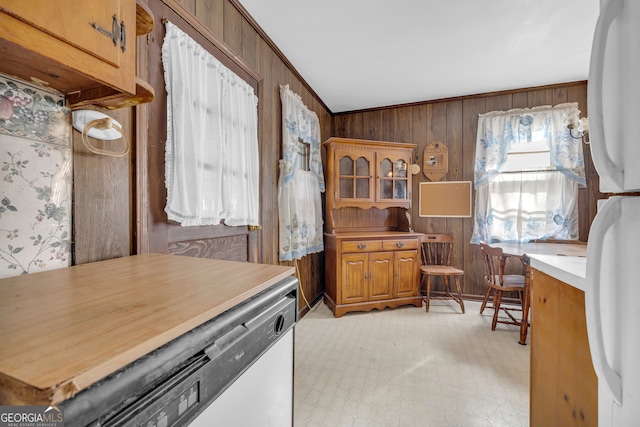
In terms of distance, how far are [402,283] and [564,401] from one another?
2.06 meters

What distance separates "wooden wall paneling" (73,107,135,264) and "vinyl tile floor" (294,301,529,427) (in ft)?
4.22

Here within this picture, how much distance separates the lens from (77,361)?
14.2 inches

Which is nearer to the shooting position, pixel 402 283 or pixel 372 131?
pixel 402 283

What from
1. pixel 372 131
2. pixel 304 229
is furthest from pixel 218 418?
pixel 372 131

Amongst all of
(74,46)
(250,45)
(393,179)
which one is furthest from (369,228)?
(74,46)

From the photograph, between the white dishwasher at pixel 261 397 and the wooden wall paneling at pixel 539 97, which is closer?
the white dishwasher at pixel 261 397

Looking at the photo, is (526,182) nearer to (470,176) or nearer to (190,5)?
(470,176)

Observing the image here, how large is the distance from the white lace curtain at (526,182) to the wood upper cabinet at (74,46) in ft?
11.3

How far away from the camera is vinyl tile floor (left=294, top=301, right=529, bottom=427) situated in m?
1.49

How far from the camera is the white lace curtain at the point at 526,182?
292cm

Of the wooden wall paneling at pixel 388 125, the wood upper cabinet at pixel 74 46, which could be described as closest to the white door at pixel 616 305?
the wood upper cabinet at pixel 74 46

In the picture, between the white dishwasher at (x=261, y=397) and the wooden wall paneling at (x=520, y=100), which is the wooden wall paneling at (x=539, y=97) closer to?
the wooden wall paneling at (x=520, y=100)

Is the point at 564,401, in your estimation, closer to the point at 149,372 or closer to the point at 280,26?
the point at 149,372

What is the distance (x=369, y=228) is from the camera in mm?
3555
